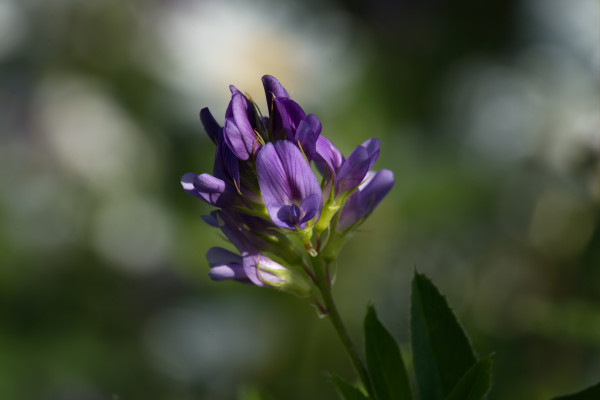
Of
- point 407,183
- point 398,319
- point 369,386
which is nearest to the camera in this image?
point 369,386

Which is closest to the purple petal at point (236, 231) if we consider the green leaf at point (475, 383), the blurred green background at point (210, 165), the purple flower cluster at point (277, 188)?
the purple flower cluster at point (277, 188)

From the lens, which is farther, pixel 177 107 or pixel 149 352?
pixel 177 107

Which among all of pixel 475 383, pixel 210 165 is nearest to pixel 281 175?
pixel 475 383

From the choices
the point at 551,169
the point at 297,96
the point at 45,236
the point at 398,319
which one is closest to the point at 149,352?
the point at 45,236

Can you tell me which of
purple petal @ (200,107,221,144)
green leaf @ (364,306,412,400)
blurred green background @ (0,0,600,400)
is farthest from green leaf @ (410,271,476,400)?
blurred green background @ (0,0,600,400)

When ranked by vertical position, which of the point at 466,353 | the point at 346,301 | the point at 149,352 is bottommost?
the point at 149,352

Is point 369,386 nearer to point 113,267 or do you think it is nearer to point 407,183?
point 407,183

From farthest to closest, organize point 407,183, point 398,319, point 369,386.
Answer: point 407,183 < point 398,319 < point 369,386
